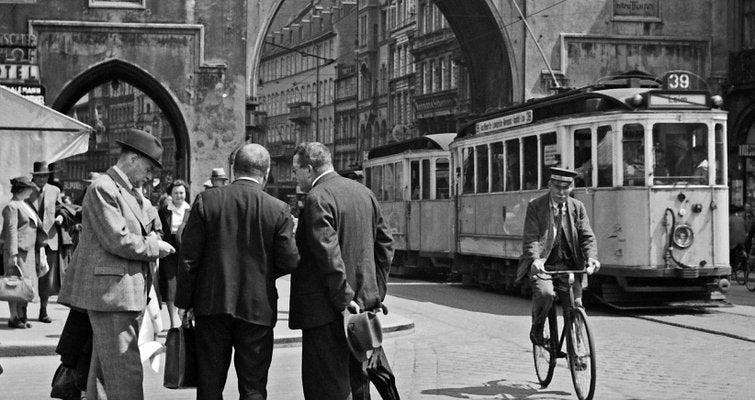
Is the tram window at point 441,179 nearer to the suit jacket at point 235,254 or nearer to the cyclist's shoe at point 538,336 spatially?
the cyclist's shoe at point 538,336

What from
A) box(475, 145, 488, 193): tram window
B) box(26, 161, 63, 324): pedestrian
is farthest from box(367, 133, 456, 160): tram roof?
box(26, 161, 63, 324): pedestrian

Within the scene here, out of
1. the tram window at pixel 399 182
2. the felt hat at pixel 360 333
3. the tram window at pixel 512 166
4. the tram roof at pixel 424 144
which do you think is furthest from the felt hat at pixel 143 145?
the tram window at pixel 399 182

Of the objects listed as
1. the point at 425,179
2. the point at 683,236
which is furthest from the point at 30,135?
the point at 425,179

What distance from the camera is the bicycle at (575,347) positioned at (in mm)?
9414

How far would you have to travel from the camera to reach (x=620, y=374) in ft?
37.2

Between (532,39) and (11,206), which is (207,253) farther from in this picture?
(532,39)

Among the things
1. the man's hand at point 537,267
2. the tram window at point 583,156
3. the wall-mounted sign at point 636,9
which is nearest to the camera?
the man's hand at point 537,267

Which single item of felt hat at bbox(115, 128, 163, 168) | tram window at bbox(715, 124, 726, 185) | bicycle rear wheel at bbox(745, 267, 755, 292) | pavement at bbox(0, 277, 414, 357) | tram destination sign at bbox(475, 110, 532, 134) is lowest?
pavement at bbox(0, 277, 414, 357)

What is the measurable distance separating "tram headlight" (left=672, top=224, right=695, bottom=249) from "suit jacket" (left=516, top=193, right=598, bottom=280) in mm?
7344

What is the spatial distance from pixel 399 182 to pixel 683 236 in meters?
11.6

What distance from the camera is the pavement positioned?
13.0 meters

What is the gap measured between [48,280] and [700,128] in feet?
27.8

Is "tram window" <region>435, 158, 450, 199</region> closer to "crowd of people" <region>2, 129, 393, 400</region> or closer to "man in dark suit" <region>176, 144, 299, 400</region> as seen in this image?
"crowd of people" <region>2, 129, 393, 400</region>

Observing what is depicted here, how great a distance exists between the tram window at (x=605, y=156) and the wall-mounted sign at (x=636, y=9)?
16412 millimetres
